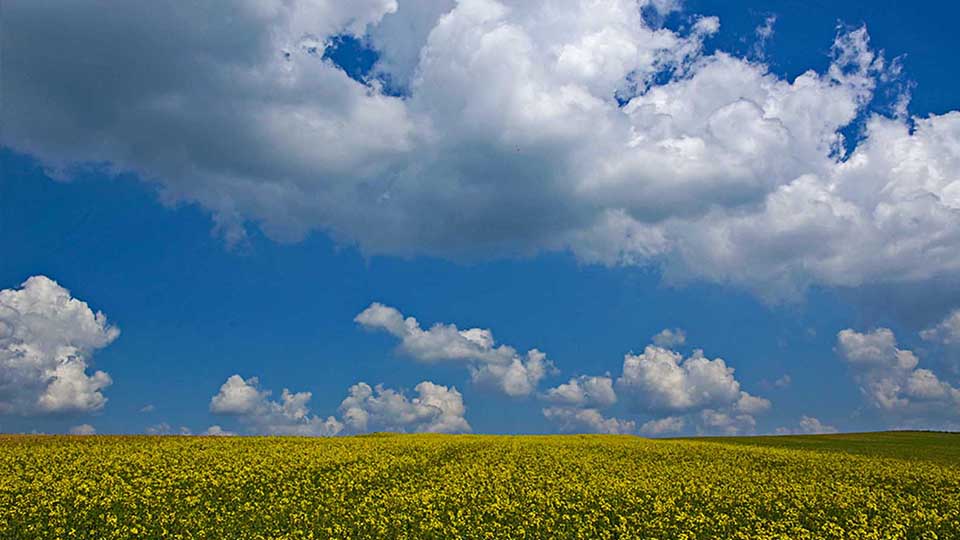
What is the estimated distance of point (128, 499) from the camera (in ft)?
70.7

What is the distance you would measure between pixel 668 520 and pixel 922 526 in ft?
32.6

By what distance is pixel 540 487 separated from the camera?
27.4m

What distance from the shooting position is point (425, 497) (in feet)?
73.3

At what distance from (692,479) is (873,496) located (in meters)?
7.90

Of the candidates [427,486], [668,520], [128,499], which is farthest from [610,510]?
[128,499]

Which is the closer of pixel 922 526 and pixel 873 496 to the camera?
pixel 922 526

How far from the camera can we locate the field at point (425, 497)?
62.9ft

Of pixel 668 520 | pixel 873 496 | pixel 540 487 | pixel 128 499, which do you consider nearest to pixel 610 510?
pixel 668 520

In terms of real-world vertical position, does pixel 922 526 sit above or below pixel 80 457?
below

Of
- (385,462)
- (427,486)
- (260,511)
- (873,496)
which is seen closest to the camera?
(260,511)

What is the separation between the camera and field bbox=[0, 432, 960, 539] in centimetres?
1917

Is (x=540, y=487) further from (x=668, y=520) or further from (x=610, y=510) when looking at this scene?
(x=668, y=520)

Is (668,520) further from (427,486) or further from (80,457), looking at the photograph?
(80,457)

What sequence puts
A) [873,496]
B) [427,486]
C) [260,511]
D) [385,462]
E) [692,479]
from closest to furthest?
1. [260,511]
2. [427,486]
3. [873,496]
4. [692,479]
5. [385,462]
